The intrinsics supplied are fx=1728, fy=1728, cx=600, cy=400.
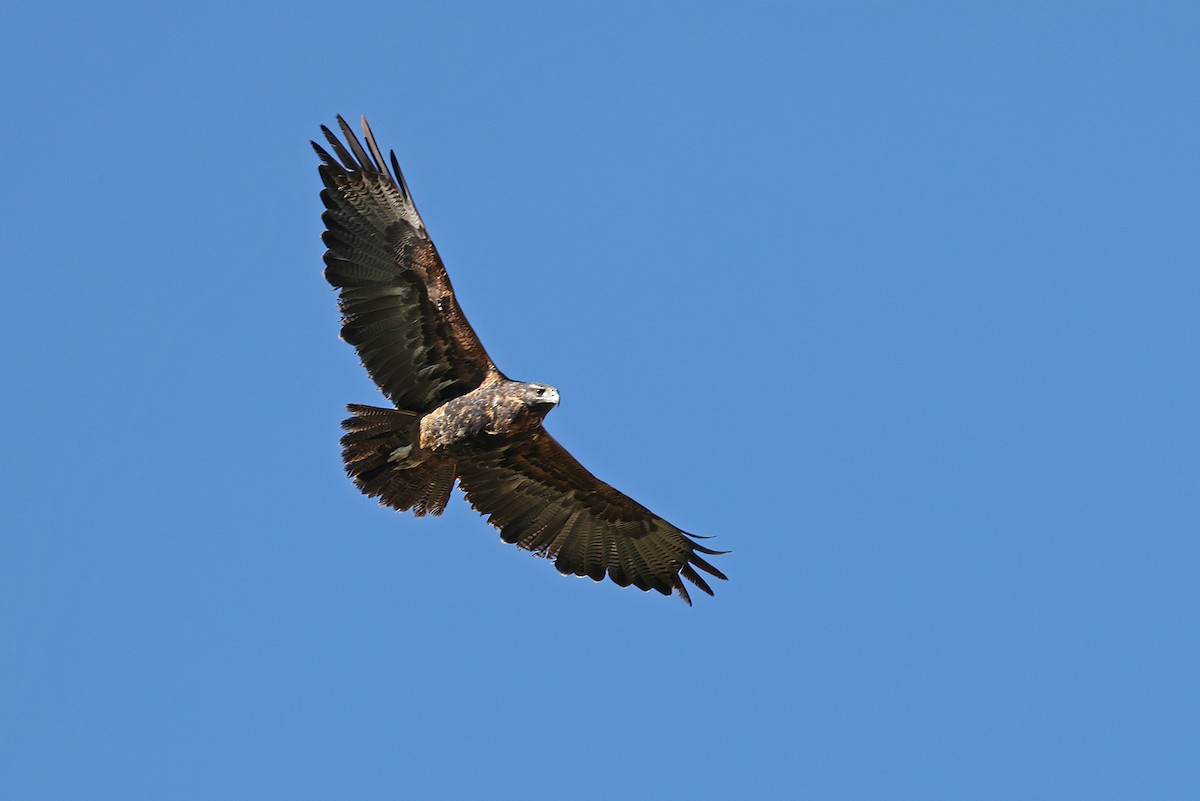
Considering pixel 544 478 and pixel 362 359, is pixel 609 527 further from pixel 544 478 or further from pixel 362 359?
pixel 362 359

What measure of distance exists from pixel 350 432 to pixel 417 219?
222cm

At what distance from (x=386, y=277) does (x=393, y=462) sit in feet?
6.21

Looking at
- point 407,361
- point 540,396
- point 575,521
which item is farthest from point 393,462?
point 575,521

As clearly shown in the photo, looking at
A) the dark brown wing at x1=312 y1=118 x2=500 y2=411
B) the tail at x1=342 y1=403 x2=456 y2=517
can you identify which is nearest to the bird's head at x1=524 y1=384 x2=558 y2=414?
the dark brown wing at x1=312 y1=118 x2=500 y2=411

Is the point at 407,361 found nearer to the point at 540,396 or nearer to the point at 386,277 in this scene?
the point at 386,277

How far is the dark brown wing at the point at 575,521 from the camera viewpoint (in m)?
17.9

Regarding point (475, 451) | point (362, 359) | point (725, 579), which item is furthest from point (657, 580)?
point (362, 359)

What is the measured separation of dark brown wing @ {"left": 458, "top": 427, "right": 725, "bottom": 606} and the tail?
17.7 inches

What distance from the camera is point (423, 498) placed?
17.7 metres

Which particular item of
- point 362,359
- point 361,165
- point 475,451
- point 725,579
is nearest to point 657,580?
point 725,579

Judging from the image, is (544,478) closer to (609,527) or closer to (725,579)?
(609,527)

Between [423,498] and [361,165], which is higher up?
[361,165]

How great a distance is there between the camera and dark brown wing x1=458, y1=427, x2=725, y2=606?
706 inches

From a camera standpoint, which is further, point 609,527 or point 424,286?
point 609,527
